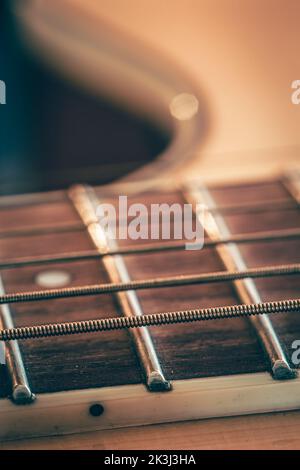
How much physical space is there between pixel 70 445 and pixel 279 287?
337mm

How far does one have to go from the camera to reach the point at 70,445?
1.98ft

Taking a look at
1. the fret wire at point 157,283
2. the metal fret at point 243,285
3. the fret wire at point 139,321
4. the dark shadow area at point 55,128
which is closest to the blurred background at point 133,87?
the dark shadow area at point 55,128

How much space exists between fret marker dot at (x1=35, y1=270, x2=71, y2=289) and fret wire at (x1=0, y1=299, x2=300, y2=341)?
0.18 meters

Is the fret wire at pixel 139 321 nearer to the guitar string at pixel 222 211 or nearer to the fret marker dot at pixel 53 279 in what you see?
the fret marker dot at pixel 53 279

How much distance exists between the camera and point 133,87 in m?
1.65

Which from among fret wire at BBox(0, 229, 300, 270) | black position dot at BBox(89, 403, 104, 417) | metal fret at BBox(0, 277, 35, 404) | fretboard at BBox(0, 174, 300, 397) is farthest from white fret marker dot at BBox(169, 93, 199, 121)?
black position dot at BBox(89, 403, 104, 417)

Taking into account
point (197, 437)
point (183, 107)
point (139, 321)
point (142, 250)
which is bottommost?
point (197, 437)

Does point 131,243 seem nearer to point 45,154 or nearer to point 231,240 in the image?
point 231,240

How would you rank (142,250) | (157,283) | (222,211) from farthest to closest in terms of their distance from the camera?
1. (222,211)
2. (142,250)
3. (157,283)

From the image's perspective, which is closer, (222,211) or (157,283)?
(157,283)

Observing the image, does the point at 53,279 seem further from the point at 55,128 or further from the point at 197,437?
the point at 55,128

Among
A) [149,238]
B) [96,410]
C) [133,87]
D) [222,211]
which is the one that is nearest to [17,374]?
[96,410]

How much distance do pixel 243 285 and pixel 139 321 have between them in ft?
0.63

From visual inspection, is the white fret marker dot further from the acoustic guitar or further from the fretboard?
the fretboard
